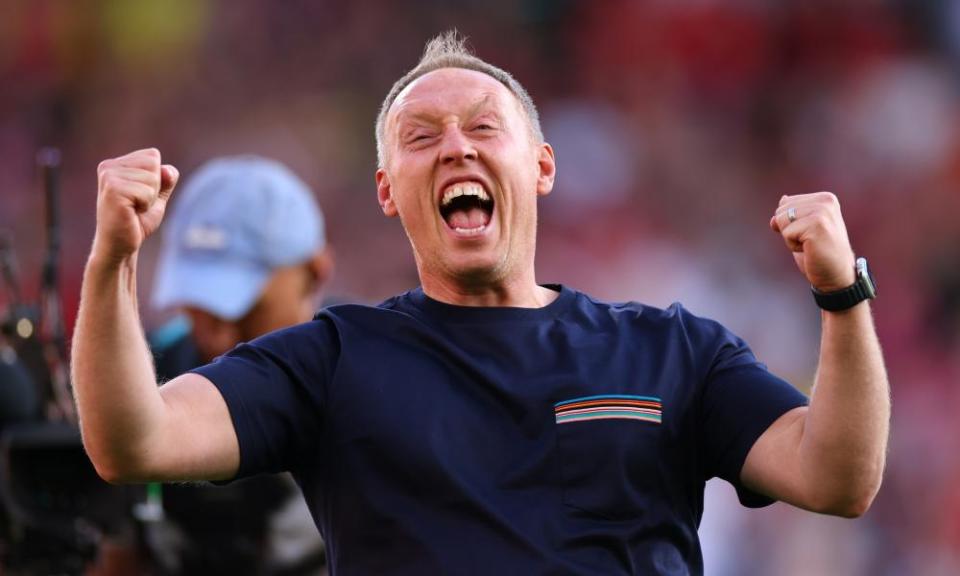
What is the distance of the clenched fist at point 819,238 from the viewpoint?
88.7 inches

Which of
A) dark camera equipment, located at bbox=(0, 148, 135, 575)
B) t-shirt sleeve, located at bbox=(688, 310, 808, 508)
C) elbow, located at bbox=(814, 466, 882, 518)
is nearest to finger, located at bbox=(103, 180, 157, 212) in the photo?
t-shirt sleeve, located at bbox=(688, 310, 808, 508)

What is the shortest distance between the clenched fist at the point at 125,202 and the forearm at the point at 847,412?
1.03m

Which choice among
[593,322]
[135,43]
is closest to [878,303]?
[135,43]

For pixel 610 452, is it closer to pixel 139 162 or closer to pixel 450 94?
pixel 450 94

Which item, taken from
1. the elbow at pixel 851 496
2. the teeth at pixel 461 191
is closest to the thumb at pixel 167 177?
the teeth at pixel 461 191

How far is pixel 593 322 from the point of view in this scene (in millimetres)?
2689

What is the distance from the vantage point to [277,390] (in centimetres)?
247

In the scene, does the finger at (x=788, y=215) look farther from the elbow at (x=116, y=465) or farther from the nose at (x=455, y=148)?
the elbow at (x=116, y=465)

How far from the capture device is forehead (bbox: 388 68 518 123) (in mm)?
2775

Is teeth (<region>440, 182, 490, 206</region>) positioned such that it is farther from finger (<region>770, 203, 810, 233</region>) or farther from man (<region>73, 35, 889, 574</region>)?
finger (<region>770, 203, 810, 233</region>)

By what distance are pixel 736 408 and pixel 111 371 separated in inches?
40.7

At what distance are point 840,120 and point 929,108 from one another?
47 cm

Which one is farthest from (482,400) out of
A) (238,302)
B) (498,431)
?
(238,302)

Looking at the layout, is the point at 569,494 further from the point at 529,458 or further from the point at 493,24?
the point at 493,24
